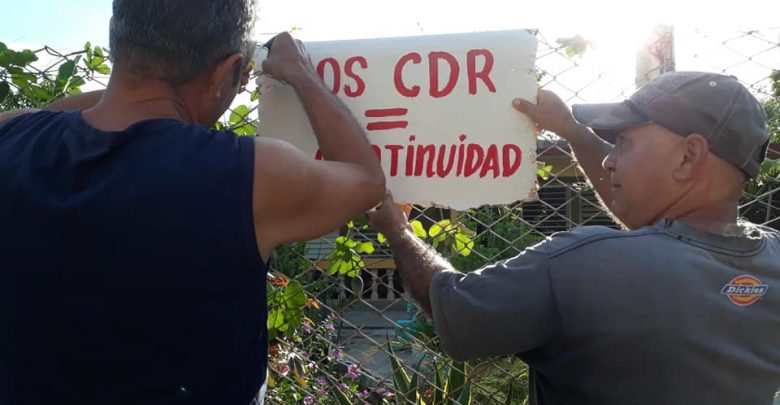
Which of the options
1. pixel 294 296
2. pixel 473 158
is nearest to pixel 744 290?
pixel 473 158

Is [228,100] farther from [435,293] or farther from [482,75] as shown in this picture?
[482,75]

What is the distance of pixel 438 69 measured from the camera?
184 cm

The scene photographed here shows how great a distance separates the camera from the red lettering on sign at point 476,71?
5.97 ft

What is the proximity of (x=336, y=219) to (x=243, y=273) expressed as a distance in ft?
0.69

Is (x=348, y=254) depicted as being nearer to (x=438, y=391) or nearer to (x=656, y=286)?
(x=438, y=391)

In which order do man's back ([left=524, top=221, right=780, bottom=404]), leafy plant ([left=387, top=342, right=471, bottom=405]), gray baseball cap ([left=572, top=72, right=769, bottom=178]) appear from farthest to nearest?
leafy plant ([left=387, top=342, right=471, bottom=405]), gray baseball cap ([left=572, top=72, right=769, bottom=178]), man's back ([left=524, top=221, right=780, bottom=404])

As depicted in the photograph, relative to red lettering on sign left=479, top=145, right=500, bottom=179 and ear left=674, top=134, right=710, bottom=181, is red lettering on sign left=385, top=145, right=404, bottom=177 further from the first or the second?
ear left=674, top=134, right=710, bottom=181

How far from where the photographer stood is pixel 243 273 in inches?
49.1

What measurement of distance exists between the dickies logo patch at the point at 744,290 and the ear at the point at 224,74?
1.03 metres

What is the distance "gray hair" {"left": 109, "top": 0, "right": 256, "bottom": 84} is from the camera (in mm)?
1262

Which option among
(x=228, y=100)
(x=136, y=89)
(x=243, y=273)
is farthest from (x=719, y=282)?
(x=136, y=89)

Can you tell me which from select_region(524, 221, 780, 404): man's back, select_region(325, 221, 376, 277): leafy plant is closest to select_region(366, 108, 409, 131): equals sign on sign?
select_region(325, 221, 376, 277): leafy plant

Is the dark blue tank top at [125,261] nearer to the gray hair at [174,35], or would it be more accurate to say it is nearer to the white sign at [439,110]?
the gray hair at [174,35]

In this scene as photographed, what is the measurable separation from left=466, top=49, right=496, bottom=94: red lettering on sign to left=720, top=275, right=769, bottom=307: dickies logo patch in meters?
0.75
